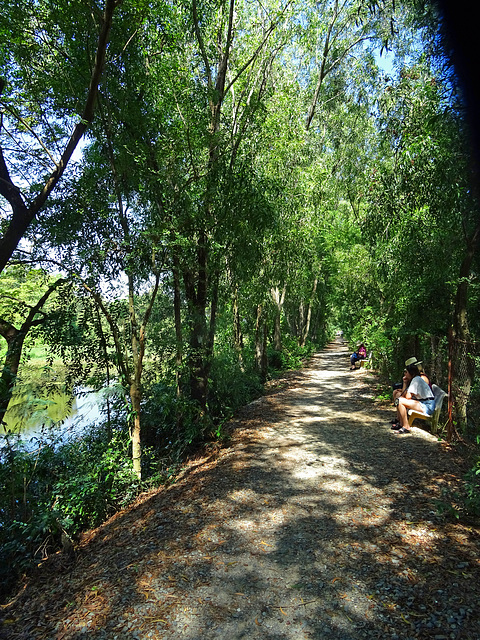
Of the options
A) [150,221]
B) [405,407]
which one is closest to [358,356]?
[405,407]

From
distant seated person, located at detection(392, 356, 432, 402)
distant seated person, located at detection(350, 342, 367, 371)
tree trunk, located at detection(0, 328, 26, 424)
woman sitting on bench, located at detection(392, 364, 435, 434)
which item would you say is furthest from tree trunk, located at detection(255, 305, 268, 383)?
tree trunk, located at detection(0, 328, 26, 424)

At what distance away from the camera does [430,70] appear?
652 cm

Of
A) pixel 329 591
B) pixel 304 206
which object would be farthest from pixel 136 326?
pixel 304 206

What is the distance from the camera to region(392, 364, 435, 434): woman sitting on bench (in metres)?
5.99

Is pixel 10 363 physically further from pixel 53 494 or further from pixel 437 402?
pixel 437 402

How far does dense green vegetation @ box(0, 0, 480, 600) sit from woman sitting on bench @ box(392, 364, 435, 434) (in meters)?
0.40

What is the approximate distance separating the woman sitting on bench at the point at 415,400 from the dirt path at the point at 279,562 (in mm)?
755

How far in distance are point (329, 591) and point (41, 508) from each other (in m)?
3.35

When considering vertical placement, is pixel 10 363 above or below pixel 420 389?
above

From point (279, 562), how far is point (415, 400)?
4.06 metres

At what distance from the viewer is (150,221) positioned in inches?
215

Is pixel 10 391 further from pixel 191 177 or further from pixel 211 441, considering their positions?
pixel 191 177

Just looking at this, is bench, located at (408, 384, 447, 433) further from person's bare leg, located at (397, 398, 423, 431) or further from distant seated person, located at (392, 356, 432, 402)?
distant seated person, located at (392, 356, 432, 402)

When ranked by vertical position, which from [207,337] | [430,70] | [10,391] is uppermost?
[430,70]
